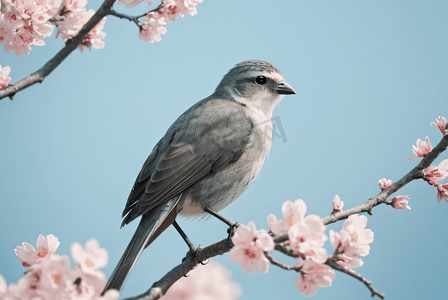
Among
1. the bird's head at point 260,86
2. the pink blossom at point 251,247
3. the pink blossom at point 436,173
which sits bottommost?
the pink blossom at point 436,173

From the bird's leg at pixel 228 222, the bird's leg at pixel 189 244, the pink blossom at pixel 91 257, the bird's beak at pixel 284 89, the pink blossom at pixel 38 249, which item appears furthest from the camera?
the bird's beak at pixel 284 89

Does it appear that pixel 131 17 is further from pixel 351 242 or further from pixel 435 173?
pixel 435 173

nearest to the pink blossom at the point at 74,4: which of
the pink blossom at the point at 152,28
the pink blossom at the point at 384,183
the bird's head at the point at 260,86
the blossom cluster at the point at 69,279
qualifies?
the pink blossom at the point at 152,28

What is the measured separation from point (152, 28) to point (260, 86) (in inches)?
44.6

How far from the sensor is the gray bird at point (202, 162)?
7.37ft

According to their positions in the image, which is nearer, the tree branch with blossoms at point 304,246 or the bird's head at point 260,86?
the tree branch with blossoms at point 304,246

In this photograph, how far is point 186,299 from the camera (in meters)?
2.03

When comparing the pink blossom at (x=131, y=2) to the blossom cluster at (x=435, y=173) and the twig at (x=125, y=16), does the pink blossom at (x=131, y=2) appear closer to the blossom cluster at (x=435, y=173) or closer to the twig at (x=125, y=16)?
the twig at (x=125, y=16)

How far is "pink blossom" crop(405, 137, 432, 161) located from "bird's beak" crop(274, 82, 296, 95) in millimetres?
1078

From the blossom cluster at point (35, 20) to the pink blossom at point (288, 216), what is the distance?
125 centimetres

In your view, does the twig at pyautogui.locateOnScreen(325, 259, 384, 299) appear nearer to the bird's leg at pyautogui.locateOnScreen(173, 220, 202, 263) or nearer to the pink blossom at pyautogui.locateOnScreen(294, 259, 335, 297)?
the pink blossom at pyautogui.locateOnScreen(294, 259, 335, 297)

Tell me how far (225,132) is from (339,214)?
101 cm

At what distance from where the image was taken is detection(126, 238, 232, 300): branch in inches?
61.5

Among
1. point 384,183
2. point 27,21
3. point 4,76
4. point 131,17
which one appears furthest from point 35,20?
point 384,183
